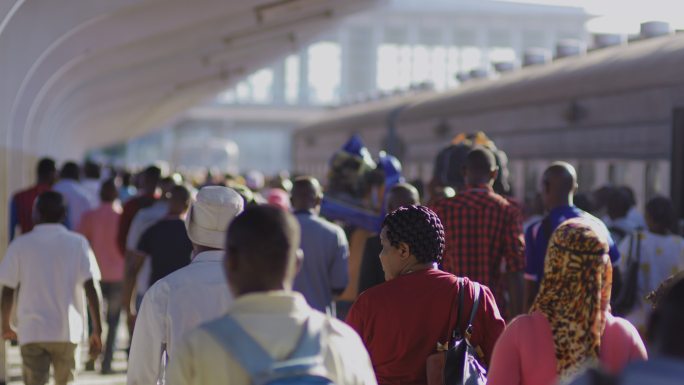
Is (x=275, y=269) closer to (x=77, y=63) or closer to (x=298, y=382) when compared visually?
(x=298, y=382)

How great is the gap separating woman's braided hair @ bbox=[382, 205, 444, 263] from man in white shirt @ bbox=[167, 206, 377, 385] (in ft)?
4.90

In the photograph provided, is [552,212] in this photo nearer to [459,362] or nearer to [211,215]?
[459,362]

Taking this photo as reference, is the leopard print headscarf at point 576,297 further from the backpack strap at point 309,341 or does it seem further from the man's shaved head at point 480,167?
the man's shaved head at point 480,167

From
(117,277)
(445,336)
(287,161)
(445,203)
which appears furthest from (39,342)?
(287,161)

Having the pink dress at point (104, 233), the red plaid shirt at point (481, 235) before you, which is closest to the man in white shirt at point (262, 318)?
the red plaid shirt at point (481, 235)

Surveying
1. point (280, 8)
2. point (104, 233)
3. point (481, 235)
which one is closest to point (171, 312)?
point (481, 235)

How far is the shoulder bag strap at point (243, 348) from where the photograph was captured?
109 inches

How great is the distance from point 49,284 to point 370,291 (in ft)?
8.46

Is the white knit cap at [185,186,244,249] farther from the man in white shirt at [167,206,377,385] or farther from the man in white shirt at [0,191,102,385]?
the man in white shirt at [0,191,102,385]

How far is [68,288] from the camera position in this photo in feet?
21.3

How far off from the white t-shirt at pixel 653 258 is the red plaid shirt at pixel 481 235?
159 cm

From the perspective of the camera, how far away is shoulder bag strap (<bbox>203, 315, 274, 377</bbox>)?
9.07 ft

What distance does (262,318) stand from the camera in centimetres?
280

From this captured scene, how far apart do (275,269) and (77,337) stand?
13.2 ft
